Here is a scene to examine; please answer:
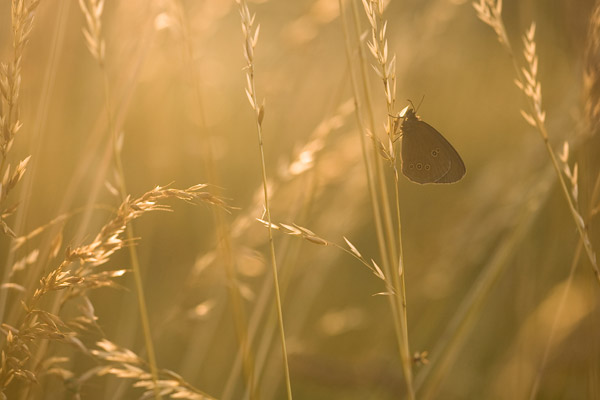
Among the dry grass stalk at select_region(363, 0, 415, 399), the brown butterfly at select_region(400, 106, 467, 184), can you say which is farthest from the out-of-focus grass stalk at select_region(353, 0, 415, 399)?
the brown butterfly at select_region(400, 106, 467, 184)

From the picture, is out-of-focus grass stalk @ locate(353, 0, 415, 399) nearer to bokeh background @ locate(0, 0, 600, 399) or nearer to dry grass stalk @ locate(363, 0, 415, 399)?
dry grass stalk @ locate(363, 0, 415, 399)

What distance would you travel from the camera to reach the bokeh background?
144 cm

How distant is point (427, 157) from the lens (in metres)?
1.34

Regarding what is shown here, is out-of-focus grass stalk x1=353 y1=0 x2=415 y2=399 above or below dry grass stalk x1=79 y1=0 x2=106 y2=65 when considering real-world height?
below

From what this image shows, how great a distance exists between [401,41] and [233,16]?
6.16 feet

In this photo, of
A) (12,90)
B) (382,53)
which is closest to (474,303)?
(382,53)

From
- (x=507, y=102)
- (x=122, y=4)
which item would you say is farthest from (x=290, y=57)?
(x=507, y=102)

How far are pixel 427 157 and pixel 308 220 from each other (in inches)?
38.2

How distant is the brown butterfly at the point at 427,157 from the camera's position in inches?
51.7

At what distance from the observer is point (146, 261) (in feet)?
6.84

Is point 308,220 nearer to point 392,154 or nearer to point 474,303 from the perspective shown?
point 474,303

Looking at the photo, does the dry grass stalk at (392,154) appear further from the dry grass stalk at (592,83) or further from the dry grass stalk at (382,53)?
the dry grass stalk at (592,83)

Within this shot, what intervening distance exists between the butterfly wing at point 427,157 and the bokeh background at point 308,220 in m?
0.20

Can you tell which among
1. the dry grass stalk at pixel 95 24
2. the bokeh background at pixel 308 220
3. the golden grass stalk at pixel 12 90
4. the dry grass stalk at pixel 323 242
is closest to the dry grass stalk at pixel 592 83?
the bokeh background at pixel 308 220
